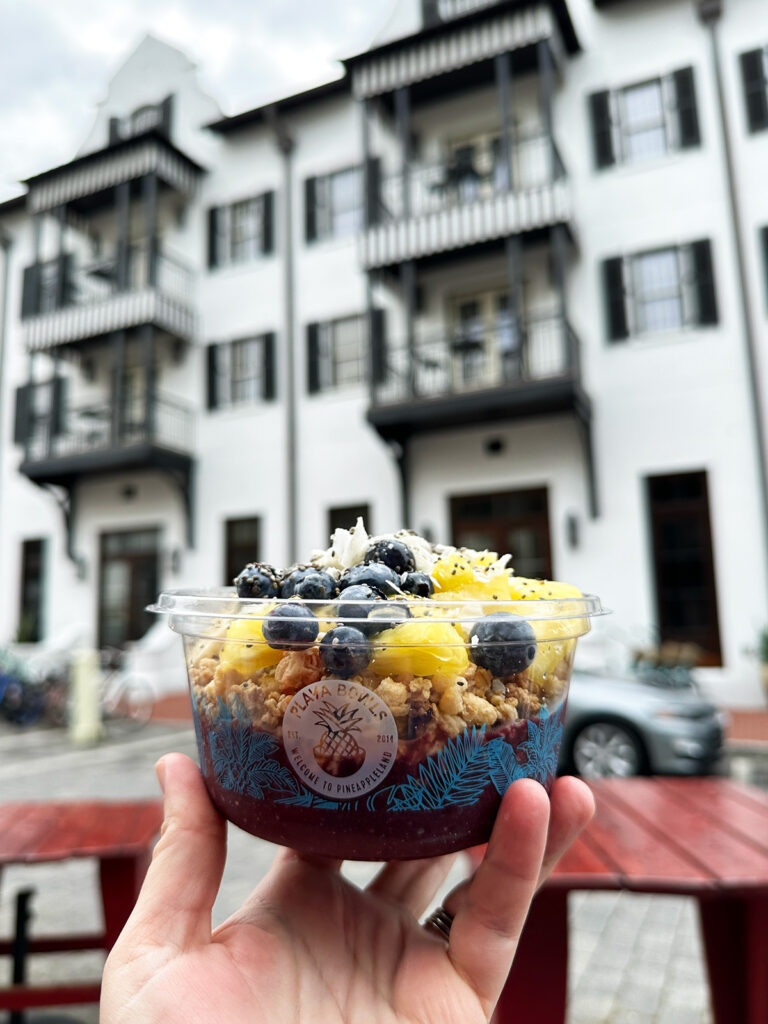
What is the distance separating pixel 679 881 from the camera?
165 cm

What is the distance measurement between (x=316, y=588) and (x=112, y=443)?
12.6 meters

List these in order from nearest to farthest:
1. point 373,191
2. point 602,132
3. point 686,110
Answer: point 686,110
point 602,132
point 373,191

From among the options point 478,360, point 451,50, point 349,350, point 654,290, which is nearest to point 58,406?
point 349,350

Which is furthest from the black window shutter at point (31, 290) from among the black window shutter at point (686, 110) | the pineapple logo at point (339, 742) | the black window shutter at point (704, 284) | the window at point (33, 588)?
the pineapple logo at point (339, 742)

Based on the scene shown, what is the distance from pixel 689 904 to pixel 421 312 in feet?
32.0

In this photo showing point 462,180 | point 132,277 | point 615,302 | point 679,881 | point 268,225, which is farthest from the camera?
point 132,277

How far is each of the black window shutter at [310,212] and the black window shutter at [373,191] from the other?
1364 millimetres

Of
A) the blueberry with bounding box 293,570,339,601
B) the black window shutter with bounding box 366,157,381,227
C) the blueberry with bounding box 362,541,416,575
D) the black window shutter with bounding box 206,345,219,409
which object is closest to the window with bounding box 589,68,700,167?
the black window shutter with bounding box 366,157,381,227

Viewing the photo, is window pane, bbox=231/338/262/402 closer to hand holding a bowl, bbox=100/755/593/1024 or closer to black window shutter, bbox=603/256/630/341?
black window shutter, bbox=603/256/630/341

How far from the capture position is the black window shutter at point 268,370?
42.1 feet

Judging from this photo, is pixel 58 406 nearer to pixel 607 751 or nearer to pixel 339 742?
pixel 607 751

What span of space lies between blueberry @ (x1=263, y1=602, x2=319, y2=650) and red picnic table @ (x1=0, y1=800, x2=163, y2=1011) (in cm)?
148

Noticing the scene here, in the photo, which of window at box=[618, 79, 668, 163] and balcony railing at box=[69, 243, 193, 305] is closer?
window at box=[618, 79, 668, 163]

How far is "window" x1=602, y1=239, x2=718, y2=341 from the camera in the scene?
33.1 feet
